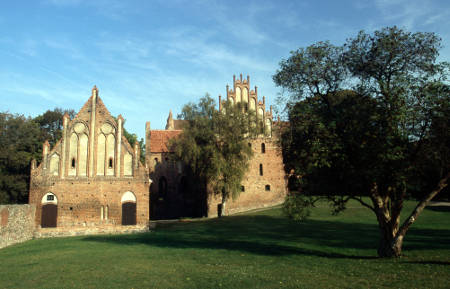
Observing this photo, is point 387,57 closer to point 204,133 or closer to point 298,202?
point 298,202

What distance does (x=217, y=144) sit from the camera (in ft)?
117

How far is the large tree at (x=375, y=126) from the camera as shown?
44.4 feet

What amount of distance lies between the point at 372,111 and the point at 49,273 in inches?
584

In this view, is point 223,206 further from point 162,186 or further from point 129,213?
point 129,213

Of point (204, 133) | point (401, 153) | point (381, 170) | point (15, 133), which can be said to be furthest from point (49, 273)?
point (15, 133)

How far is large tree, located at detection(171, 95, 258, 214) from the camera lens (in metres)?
34.5

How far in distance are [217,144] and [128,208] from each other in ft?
37.4

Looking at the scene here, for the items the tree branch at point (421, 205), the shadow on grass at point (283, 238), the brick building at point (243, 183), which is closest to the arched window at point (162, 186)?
the brick building at point (243, 183)

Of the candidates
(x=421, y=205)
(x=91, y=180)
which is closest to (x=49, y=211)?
(x=91, y=180)

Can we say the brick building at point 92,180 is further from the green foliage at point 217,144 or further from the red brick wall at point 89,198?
the green foliage at point 217,144

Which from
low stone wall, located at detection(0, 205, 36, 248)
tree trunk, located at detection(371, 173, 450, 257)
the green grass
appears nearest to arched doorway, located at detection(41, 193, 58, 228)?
low stone wall, located at detection(0, 205, 36, 248)

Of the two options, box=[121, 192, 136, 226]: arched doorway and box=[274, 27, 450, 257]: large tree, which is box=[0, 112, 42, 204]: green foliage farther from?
box=[274, 27, 450, 257]: large tree

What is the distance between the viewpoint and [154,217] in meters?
43.2

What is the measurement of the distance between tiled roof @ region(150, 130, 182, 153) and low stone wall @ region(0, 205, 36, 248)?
772 inches
